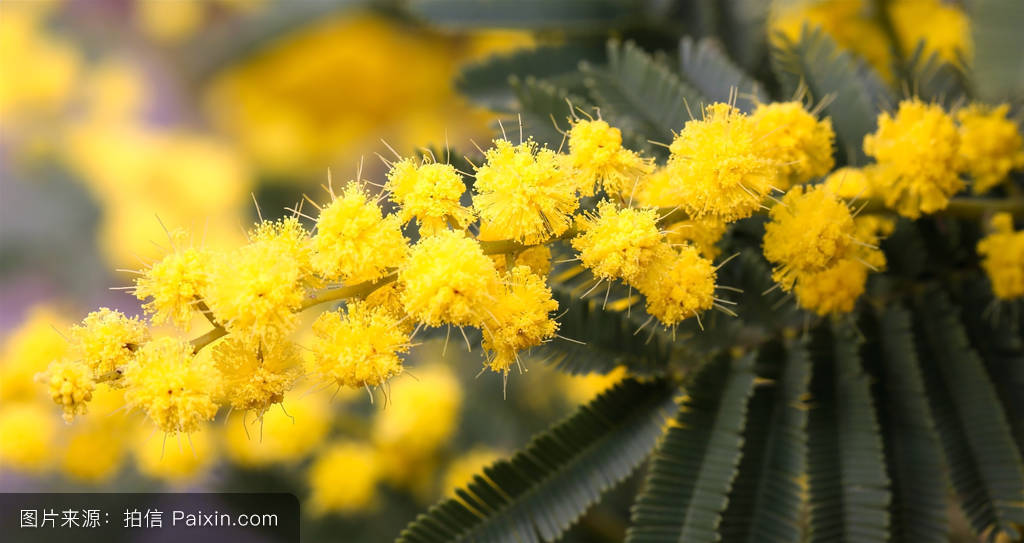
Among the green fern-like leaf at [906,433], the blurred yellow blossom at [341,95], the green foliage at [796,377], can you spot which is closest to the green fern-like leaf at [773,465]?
the green foliage at [796,377]

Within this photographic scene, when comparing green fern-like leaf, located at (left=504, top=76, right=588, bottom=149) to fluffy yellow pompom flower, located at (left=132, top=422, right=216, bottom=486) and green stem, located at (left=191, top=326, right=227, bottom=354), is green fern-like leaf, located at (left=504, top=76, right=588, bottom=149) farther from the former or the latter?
fluffy yellow pompom flower, located at (left=132, top=422, right=216, bottom=486)

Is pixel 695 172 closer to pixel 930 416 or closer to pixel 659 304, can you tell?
pixel 659 304

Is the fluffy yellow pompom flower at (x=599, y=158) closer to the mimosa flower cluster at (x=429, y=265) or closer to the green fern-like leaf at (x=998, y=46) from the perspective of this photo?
the mimosa flower cluster at (x=429, y=265)

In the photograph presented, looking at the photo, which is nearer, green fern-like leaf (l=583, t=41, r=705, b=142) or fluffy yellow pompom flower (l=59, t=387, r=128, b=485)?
green fern-like leaf (l=583, t=41, r=705, b=142)

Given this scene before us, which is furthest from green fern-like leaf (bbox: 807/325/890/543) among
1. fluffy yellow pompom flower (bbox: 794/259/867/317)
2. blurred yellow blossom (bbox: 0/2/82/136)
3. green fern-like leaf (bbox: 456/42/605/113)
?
blurred yellow blossom (bbox: 0/2/82/136)

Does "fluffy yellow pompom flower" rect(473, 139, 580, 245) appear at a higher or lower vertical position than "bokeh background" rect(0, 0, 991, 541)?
lower

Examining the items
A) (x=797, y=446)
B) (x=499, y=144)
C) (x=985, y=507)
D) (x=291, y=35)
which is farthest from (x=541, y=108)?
(x=291, y=35)

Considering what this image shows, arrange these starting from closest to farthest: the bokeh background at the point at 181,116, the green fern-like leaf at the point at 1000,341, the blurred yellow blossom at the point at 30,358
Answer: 1. the green fern-like leaf at the point at 1000,341
2. the blurred yellow blossom at the point at 30,358
3. the bokeh background at the point at 181,116
